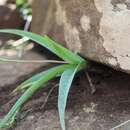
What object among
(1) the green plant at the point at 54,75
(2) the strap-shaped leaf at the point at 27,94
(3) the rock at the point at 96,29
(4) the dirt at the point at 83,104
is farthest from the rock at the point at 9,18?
(2) the strap-shaped leaf at the point at 27,94

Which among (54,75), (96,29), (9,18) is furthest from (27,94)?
(9,18)

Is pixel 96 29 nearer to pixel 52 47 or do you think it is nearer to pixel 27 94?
pixel 52 47

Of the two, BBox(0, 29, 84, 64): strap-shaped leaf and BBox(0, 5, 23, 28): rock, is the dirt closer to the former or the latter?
BBox(0, 29, 84, 64): strap-shaped leaf

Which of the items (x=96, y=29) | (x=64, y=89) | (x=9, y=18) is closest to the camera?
(x=64, y=89)

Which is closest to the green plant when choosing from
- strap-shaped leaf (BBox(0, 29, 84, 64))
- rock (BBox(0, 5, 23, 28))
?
strap-shaped leaf (BBox(0, 29, 84, 64))

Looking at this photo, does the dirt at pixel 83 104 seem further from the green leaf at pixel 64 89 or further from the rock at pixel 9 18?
the rock at pixel 9 18

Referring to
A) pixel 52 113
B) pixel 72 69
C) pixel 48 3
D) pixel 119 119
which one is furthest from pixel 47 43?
pixel 48 3
